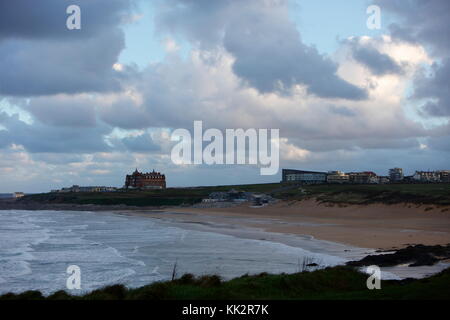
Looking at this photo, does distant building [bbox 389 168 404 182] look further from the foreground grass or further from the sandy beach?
the foreground grass

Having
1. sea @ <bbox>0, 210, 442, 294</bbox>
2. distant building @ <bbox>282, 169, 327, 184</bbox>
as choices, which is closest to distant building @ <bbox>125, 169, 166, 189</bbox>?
distant building @ <bbox>282, 169, 327, 184</bbox>

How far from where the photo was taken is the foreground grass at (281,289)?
11.4 metres

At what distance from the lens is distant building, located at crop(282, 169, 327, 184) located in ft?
477

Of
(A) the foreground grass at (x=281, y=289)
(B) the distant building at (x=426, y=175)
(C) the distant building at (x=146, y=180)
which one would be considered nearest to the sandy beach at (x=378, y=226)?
(A) the foreground grass at (x=281, y=289)

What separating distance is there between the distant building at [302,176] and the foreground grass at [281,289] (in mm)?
129033

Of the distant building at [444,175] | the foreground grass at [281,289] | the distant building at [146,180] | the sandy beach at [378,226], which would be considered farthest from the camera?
the distant building at [146,180]

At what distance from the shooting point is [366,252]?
24406mm

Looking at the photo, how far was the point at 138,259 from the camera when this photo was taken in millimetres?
23906

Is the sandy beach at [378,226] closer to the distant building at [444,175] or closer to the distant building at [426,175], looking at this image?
the distant building at [444,175]

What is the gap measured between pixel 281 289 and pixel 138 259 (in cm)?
1222

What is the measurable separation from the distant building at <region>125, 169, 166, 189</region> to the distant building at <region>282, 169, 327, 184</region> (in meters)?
43.6

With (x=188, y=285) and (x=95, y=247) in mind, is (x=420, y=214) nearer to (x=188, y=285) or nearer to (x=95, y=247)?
(x=95, y=247)
